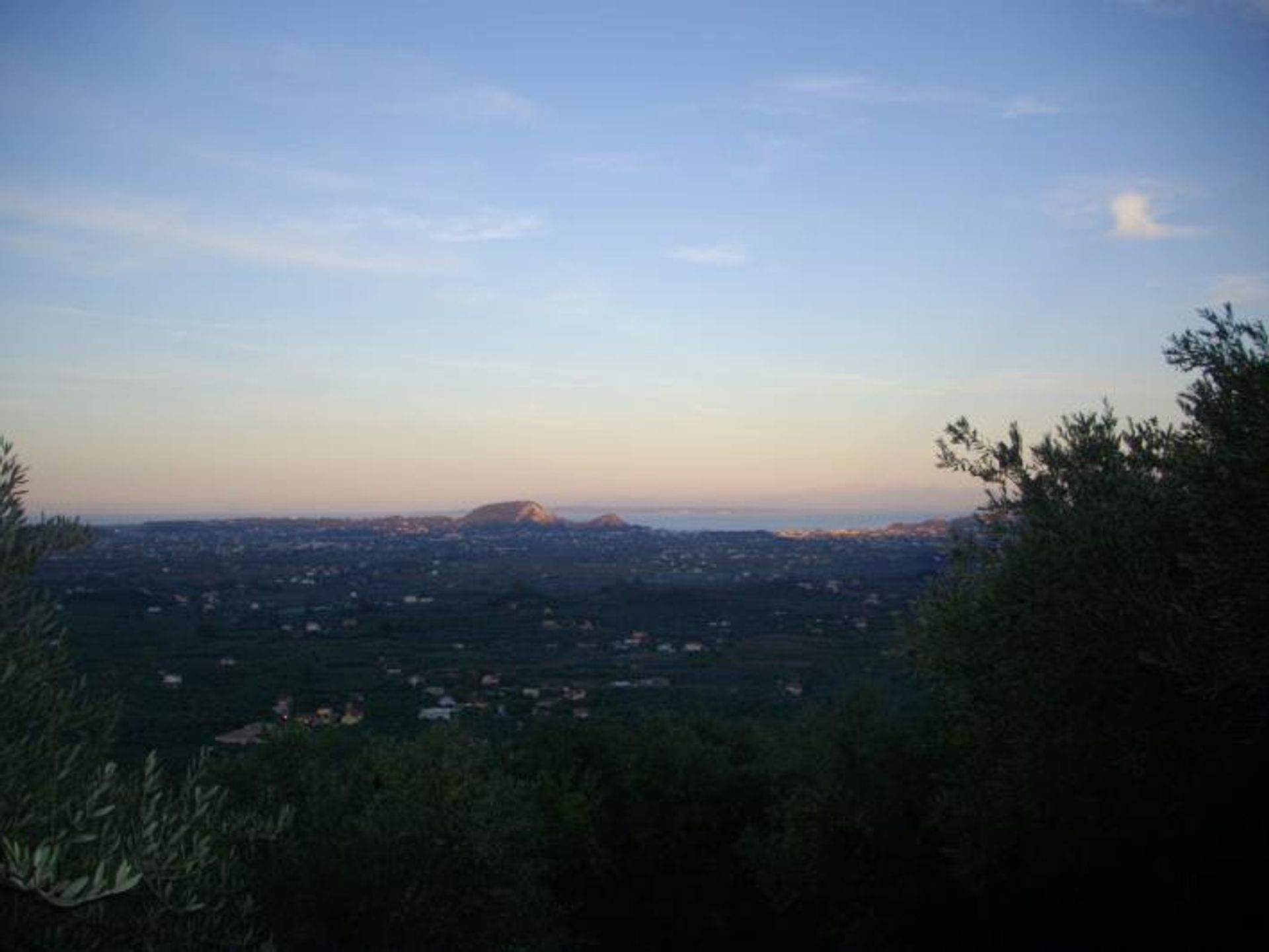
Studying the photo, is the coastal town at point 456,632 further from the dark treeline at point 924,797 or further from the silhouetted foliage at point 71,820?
the dark treeline at point 924,797

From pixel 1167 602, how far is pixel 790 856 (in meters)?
11.2

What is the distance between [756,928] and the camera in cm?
2006

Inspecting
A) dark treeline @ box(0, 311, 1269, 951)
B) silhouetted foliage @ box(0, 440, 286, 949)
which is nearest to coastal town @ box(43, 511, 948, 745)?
silhouetted foliage @ box(0, 440, 286, 949)

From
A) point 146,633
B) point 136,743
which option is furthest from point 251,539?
point 136,743

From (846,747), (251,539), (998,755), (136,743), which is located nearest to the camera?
(998,755)

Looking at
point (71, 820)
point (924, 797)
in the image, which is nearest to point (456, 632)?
point (924, 797)

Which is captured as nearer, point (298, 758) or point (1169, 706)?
point (1169, 706)

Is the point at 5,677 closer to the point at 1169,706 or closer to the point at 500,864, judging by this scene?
the point at 500,864

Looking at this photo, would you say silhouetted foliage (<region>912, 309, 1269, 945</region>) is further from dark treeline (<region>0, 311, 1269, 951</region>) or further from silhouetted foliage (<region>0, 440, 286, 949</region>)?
silhouetted foliage (<region>0, 440, 286, 949</region>)

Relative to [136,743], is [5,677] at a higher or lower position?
higher

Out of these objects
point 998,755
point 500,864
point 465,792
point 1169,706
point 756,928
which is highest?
point 1169,706

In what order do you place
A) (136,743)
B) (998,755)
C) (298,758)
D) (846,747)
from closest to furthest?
(998,755)
(298,758)
(846,747)
(136,743)

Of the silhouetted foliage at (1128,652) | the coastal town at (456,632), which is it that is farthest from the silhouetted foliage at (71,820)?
the silhouetted foliage at (1128,652)

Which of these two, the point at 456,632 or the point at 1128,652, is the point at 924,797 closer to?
the point at 1128,652
